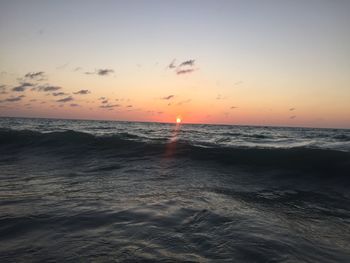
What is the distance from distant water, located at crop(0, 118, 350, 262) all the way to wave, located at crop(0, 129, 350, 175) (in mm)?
161

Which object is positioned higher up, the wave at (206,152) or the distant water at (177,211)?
the wave at (206,152)

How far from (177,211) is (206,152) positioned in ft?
28.0

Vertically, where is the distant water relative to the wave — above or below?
below

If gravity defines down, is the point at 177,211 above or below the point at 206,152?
below

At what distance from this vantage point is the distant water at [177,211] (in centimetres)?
361

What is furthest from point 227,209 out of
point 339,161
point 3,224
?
point 339,161

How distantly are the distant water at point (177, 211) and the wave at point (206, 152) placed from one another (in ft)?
0.53

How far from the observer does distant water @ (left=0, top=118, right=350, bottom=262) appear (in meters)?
3.61

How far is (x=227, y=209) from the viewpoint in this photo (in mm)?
5441

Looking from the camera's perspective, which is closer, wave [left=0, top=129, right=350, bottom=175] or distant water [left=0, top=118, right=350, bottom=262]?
distant water [left=0, top=118, right=350, bottom=262]

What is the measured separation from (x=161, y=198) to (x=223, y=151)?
808 cm

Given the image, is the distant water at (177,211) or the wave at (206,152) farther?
the wave at (206,152)

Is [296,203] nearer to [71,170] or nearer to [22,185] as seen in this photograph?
[22,185]

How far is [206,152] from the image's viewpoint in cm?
1362
